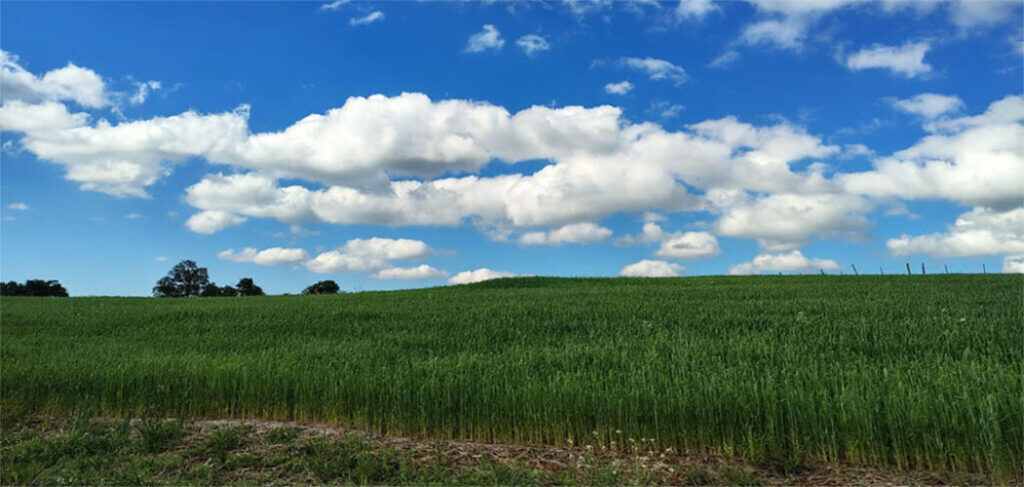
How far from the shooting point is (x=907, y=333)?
1162 cm

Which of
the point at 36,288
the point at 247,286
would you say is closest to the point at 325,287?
the point at 247,286

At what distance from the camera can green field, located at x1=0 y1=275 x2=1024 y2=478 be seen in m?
6.12

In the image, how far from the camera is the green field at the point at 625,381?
20.1ft

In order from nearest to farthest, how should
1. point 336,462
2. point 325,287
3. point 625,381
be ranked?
point 336,462, point 625,381, point 325,287

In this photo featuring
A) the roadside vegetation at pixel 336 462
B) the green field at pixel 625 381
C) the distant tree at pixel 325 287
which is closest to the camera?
the roadside vegetation at pixel 336 462

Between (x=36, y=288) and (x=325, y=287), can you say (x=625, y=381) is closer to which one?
(x=325, y=287)

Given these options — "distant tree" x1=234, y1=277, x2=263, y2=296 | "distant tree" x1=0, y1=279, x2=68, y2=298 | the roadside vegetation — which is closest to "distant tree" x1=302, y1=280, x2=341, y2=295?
"distant tree" x1=234, y1=277, x2=263, y2=296

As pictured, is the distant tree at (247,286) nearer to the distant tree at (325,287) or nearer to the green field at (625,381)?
the distant tree at (325,287)

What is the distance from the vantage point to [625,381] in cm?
784

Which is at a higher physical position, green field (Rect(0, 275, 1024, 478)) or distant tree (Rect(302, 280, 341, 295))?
distant tree (Rect(302, 280, 341, 295))

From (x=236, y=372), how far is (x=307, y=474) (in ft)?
12.9

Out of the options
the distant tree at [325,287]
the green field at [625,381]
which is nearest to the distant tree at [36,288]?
the distant tree at [325,287]

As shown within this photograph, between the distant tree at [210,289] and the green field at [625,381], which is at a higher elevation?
the distant tree at [210,289]

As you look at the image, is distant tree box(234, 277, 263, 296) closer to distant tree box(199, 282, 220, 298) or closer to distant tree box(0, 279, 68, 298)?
distant tree box(199, 282, 220, 298)
